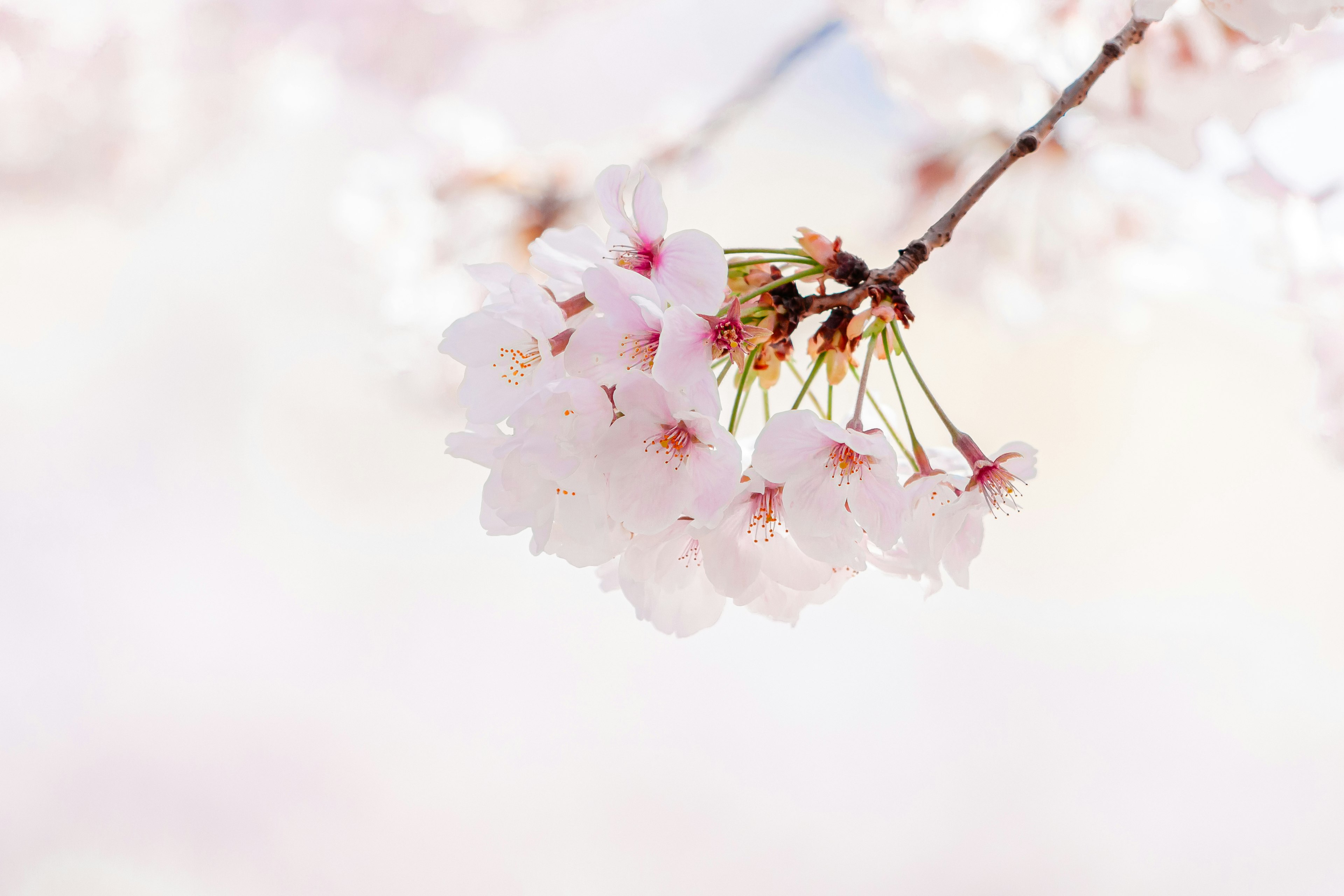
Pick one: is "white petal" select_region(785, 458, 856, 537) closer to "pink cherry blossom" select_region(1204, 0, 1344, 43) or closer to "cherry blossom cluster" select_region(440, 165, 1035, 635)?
"cherry blossom cluster" select_region(440, 165, 1035, 635)

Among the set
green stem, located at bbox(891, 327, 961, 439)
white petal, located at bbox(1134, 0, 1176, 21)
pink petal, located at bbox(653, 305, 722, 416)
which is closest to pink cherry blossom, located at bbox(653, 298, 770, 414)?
pink petal, located at bbox(653, 305, 722, 416)

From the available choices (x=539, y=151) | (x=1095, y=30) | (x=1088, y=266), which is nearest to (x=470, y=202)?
(x=539, y=151)

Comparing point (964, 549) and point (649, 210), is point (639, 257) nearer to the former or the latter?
point (649, 210)

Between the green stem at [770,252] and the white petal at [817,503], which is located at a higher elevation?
the green stem at [770,252]

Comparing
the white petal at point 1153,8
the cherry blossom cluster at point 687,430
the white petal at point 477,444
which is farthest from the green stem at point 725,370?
the white petal at point 1153,8

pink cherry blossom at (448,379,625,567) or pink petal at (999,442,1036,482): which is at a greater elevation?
pink petal at (999,442,1036,482)

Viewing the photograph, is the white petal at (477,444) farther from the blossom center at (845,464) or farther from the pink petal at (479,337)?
the blossom center at (845,464)

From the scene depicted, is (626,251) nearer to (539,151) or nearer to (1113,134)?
(1113,134)
